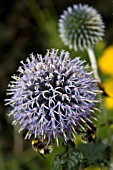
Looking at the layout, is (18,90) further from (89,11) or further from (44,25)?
(44,25)

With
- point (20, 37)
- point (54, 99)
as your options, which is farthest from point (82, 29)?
point (20, 37)

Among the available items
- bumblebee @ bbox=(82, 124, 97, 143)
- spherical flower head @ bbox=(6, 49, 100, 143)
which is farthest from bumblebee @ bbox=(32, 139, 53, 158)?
bumblebee @ bbox=(82, 124, 97, 143)

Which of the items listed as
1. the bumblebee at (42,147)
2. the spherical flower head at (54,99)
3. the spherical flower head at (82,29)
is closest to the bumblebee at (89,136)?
the spherical flower head at (54,99)

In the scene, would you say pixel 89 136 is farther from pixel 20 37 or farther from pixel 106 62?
pixel 20 37

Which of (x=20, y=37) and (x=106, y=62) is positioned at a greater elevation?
(x=20, y=37)

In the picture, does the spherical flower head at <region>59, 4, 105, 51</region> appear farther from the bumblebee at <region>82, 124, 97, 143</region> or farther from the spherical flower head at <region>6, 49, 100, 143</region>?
the bumblebee at <region>82, 124, 97, 143</region>

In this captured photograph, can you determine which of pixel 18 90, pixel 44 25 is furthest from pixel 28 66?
pixel 44 25
